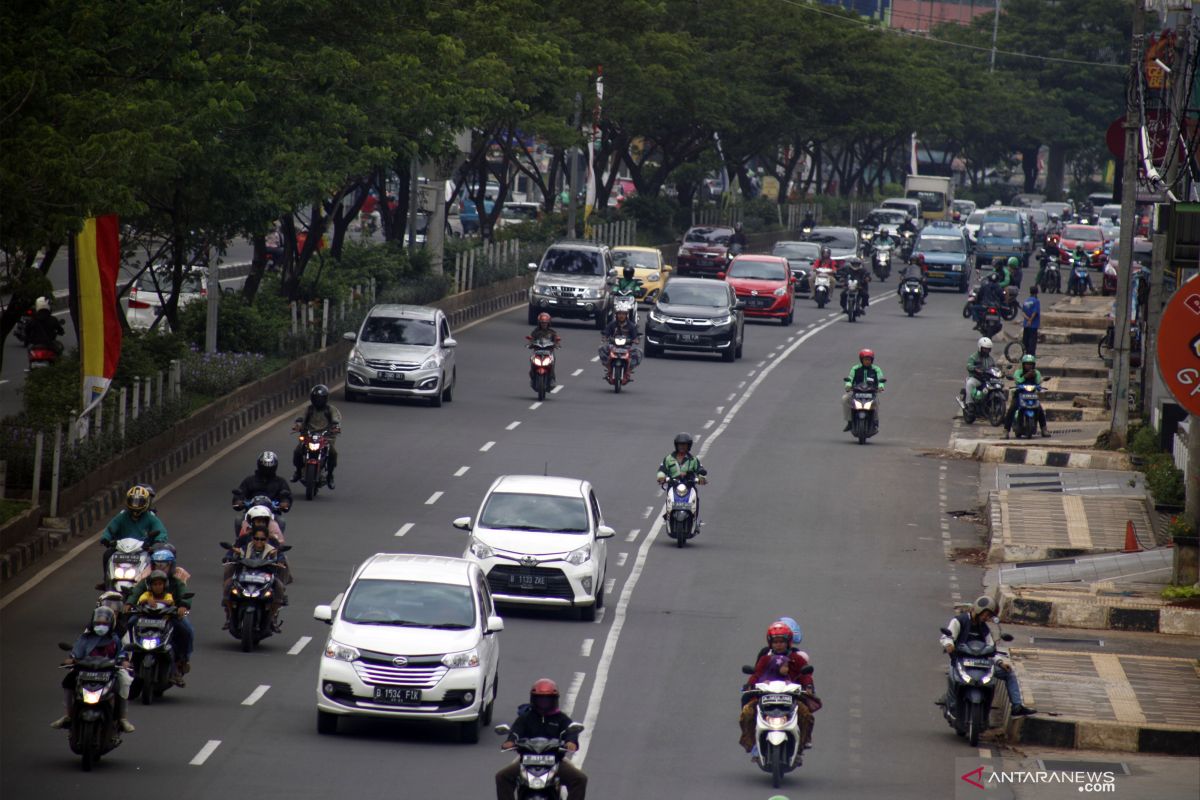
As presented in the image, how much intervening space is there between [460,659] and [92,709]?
3095mm

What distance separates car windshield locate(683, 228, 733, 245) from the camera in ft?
236

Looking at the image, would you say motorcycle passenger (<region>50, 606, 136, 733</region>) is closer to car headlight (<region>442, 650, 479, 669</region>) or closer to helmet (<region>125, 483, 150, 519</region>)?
A: car headlight (<region>442, 650, 479, 669</region>)

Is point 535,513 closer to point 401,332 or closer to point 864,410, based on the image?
point 864,410

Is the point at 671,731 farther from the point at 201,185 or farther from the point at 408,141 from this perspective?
the point at 408,141

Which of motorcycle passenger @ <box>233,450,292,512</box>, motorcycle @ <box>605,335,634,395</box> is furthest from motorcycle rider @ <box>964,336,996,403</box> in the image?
motorcycle passenger @ <box>233,450,292,512</box>

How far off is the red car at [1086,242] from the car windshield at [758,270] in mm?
25438

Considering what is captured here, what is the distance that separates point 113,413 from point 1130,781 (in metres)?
16.6

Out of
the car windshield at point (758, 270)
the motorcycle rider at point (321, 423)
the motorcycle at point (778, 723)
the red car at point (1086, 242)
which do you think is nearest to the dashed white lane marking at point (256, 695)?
the motorcycle at point (778, 723)

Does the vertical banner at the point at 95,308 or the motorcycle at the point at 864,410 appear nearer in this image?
the vertical banner at the point at 95,308

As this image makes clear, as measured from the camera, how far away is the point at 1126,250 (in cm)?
3572

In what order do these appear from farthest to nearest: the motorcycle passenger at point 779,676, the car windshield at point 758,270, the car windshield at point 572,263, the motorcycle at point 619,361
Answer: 1. the car windshield at point 758,270
2. the car windshield at point 572,263
3. the motorcycle at point 619,361
4. the motorcycle passenger at point 779,676

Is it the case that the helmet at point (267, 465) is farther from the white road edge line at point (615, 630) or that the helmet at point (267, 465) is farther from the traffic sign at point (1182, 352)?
the traffic sign at point (1182, 352)

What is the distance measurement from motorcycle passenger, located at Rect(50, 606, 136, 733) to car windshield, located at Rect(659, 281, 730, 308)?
3234 cm

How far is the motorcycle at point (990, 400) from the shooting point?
39.2 metres
